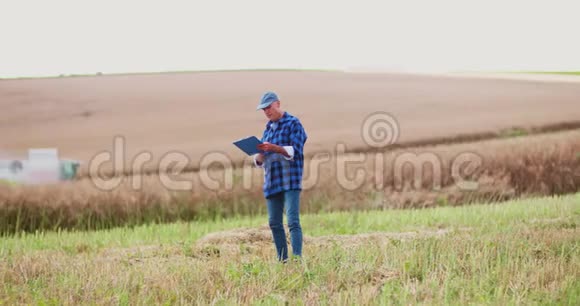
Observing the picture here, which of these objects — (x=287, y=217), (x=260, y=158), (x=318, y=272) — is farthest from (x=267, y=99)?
(x=318, y=272)

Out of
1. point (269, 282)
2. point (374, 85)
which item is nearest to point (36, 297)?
point (269, 282)

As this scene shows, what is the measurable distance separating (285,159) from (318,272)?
1494mm

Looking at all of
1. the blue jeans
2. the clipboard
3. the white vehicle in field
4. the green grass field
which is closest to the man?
the blue jeans

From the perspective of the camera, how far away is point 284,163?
363 inches

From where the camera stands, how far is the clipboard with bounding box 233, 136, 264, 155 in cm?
880

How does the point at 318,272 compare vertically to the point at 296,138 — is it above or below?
below

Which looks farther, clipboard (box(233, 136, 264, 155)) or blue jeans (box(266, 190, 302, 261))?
blue jeans (box(266, 190, 302, 261))

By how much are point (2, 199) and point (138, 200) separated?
246cm

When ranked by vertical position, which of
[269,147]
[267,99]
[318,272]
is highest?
[267,99]

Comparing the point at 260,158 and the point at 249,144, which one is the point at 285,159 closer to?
the point at 260,158

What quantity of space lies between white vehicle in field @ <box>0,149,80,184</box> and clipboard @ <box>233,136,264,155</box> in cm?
915

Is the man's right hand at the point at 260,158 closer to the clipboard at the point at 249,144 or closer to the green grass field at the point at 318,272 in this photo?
the clipboard at the point at 249,144

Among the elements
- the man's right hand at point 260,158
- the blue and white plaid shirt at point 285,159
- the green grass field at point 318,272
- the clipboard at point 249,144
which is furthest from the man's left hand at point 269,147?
the green grass field at point 318,272

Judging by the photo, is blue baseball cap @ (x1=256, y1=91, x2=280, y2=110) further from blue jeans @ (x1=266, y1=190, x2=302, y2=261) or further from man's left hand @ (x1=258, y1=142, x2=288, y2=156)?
blue jeans @ (x1=266, y1=190, x2=302, y2=261)
